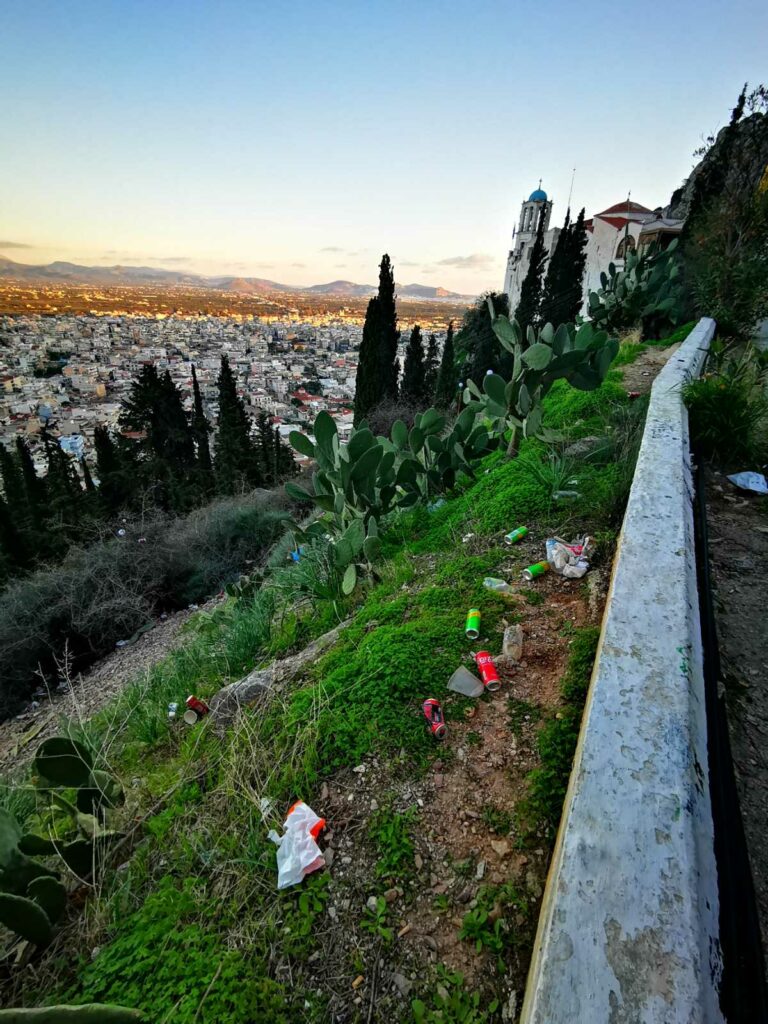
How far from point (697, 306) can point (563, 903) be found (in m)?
9.81

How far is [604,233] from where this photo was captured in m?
24.7

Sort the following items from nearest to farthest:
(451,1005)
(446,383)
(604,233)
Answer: (451,1005) → (446,383) → (604,233)

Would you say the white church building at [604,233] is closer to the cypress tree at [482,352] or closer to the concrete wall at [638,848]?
the cypress tree at [482,352]

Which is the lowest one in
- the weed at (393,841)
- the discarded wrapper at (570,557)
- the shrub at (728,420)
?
the weed at (393,841)

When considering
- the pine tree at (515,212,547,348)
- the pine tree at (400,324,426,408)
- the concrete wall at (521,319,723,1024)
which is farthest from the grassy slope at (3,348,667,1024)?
the pine tree at (515,212,547,348)

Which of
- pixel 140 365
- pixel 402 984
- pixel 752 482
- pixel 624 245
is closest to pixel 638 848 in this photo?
pixel 402 984

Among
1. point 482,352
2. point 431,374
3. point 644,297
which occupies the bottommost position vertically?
point 431,374

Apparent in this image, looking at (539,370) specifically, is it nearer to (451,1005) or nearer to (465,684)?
(465,684)

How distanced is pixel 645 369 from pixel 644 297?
2522 millimetres

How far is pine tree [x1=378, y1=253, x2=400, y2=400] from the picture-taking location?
59.6ft

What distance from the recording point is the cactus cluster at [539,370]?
10.6 feet

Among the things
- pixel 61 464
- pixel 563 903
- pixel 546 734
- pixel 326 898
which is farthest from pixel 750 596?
pixel 61 464

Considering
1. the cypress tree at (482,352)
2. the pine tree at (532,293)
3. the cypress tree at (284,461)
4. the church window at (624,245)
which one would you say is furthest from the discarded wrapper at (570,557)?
the church window at (624,245)

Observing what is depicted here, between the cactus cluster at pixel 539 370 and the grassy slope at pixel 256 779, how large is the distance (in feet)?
3.23
